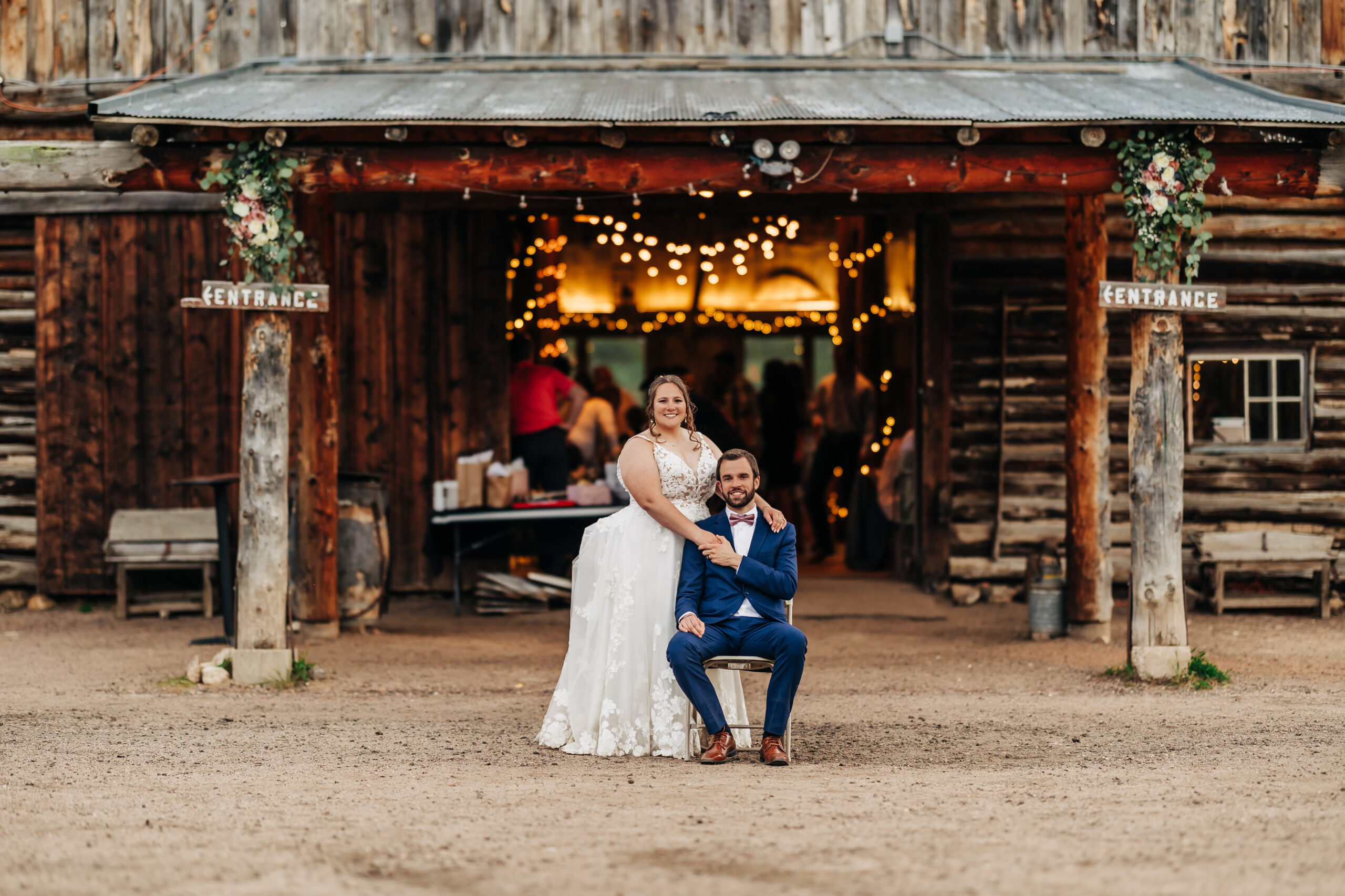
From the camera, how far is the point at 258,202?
26.0ft

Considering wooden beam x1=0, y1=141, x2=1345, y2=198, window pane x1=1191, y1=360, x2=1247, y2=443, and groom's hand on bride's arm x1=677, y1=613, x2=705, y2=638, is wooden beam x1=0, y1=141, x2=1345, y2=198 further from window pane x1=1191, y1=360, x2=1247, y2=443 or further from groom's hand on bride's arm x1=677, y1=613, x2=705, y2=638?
window pane x1=1191, y1=360, x2=1247, y2=443

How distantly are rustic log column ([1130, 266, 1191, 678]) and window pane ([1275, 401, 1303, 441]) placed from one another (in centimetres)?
372

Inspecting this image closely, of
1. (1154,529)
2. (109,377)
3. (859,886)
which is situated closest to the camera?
(859,886)

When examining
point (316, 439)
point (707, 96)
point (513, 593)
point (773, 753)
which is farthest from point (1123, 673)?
point (316, 439)

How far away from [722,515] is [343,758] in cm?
205

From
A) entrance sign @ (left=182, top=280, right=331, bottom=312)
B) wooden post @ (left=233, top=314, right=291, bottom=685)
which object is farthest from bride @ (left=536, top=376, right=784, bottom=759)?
entrance sign @ (left=182, top=280, right=331, bottom=312)

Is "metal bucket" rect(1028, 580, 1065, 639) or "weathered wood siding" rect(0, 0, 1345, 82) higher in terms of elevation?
"weathered wood siding" rect(0, 0, 1345, 82)

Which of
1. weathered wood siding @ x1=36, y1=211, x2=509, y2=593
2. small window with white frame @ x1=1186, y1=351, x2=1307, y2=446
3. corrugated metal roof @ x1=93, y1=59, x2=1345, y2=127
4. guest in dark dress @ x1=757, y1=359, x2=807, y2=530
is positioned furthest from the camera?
guest in dark dress @ x1=757, y1=359, x2=807, y2=530

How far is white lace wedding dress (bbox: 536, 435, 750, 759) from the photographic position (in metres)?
6.29

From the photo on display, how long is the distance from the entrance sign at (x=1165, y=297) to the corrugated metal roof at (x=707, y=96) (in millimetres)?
937

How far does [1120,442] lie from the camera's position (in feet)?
36.3

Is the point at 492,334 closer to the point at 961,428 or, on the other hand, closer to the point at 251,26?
the point at 251,26

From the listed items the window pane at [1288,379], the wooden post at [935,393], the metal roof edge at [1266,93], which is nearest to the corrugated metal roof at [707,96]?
the metal roof edge at [1266,93]

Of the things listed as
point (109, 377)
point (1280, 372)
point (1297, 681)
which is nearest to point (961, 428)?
point (1280, 372)
